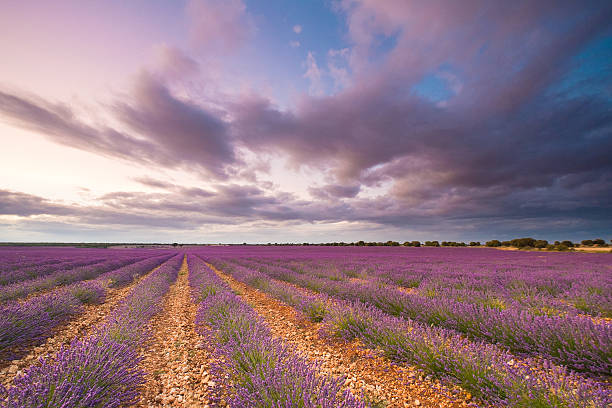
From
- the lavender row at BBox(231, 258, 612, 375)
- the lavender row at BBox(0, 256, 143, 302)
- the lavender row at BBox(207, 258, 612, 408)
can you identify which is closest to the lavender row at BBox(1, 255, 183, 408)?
the lavender row at BBox(207, 258, 612, 408)

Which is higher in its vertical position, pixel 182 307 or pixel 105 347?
pixel 105 347

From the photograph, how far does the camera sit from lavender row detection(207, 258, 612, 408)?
202 cm

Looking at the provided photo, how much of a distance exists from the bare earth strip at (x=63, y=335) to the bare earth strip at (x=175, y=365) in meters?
1.16

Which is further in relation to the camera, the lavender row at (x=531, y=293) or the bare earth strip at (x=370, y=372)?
the lavender row at (x=531, y=293)

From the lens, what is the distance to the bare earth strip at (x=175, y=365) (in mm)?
2730

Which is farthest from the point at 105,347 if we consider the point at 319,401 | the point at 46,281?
the point at 46,281

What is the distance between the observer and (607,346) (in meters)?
2.89

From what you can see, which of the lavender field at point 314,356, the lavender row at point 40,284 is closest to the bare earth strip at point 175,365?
the lavender field at point 314,356

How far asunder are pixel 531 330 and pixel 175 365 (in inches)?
212

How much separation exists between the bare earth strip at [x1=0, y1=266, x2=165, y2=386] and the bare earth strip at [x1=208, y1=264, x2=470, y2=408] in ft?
11.0

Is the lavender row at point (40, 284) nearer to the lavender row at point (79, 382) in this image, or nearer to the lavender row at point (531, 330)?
the lavender row at point (79, 382)

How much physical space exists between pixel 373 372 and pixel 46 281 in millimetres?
12485

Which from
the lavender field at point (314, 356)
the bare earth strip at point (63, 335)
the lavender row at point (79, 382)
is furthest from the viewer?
the bare earth strip at point (63, 335)

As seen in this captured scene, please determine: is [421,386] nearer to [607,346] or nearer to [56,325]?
[607,346]
